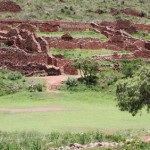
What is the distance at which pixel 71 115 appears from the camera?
3606 centimetres

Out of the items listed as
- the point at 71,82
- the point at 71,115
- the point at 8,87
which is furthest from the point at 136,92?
the point at 8,87

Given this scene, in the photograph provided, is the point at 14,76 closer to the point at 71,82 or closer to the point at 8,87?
the point at 8,87

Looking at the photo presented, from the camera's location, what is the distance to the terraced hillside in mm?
71875

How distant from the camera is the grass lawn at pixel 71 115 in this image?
3262 centimetres

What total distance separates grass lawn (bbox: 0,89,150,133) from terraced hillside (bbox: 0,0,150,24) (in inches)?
1110

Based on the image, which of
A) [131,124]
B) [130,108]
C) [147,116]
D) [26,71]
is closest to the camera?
[130,108]

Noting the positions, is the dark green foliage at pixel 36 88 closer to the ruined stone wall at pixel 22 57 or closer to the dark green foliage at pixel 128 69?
the dark green foliage at pixel 128 69

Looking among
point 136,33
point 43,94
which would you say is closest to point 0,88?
point 43,94

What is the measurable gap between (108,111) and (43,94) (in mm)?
5827

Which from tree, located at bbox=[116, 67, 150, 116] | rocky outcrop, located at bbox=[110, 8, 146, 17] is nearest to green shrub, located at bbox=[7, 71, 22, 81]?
tree, located at bbox=[116, 67, 150, 116]

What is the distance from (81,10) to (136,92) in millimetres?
49924

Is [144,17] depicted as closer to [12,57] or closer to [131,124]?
[12,57]

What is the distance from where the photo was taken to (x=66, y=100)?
4097 centimetres

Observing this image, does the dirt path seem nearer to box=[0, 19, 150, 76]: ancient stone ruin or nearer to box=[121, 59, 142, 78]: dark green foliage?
box=[121, 59, 142, 78]: dark green foliage
